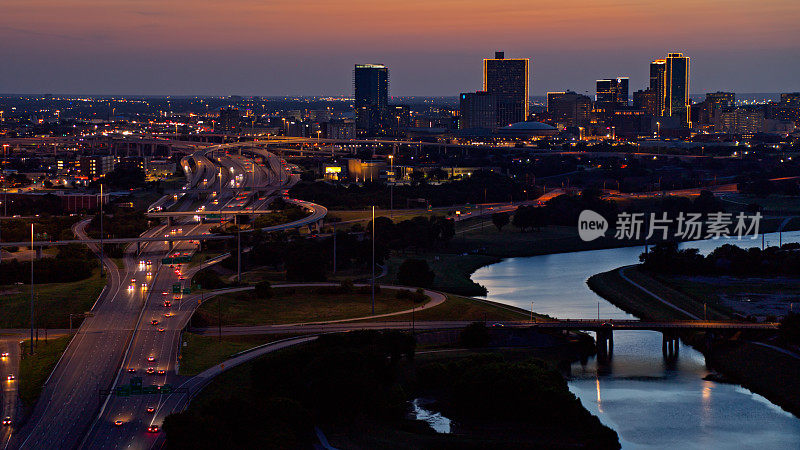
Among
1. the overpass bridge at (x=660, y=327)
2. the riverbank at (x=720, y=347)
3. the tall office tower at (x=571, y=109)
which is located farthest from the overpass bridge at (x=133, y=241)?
the tall office tower at (x=571, y=109)

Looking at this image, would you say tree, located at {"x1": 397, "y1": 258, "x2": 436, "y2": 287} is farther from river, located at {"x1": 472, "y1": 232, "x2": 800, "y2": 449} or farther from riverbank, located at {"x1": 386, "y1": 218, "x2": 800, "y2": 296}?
river, located at {"x1": 472, "y1": 232, "x2": 800, "y2": 449}

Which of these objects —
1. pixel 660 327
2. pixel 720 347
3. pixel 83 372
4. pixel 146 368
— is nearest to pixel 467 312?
pixel 660 327

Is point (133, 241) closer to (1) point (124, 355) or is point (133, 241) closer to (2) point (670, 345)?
(1) point (124, 355)

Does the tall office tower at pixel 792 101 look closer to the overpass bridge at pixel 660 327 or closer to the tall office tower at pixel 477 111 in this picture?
the tall office tower at pixel 477 111

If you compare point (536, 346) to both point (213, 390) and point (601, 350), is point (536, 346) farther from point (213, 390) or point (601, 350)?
point (213, 390)

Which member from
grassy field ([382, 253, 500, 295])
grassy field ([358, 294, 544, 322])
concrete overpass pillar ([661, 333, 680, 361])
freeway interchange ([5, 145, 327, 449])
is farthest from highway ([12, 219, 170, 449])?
concrete overpass pillar ([661, 333, 680, 361])
